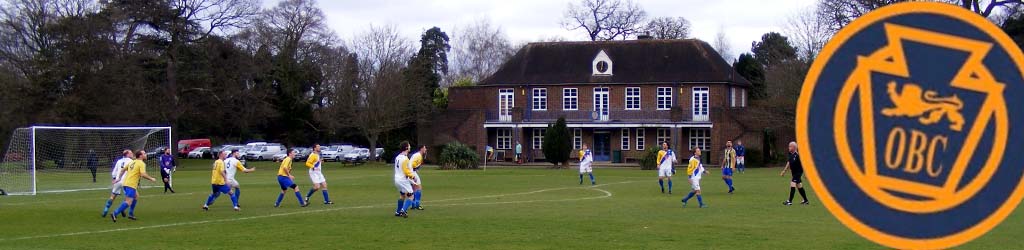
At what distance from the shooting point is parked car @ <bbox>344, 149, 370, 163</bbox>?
75438mm

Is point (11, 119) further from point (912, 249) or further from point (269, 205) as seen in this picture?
point (912, 249)

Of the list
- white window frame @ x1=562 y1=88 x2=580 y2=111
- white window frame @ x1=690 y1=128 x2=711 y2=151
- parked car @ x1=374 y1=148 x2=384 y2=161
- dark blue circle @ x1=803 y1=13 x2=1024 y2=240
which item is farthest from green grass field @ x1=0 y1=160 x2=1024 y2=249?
parked car @ x1=374 y1=148 x2=384 y2=161

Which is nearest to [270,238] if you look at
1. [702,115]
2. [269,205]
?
[269,205]

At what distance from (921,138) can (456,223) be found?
1988 centimetres

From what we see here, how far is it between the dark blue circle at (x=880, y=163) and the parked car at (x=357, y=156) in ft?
235

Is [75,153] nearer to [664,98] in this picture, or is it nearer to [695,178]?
[695,178]

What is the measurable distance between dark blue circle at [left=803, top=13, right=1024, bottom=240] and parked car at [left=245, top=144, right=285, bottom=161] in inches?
3311

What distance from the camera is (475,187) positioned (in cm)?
3997

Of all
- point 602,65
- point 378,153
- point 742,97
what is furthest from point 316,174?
point 378,153

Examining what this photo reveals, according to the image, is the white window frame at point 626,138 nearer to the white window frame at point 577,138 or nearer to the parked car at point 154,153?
the white window frame at point 577,138

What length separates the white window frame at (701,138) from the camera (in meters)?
70.9

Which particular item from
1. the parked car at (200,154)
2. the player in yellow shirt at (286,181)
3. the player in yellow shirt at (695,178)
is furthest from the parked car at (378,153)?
the player in yellow shirt at (695,178)

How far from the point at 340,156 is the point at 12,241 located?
63.0 metres

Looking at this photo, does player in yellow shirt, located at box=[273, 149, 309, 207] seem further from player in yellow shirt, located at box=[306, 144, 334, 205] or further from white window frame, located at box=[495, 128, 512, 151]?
white window frame, located at box=[495, 128, 512, 151]
